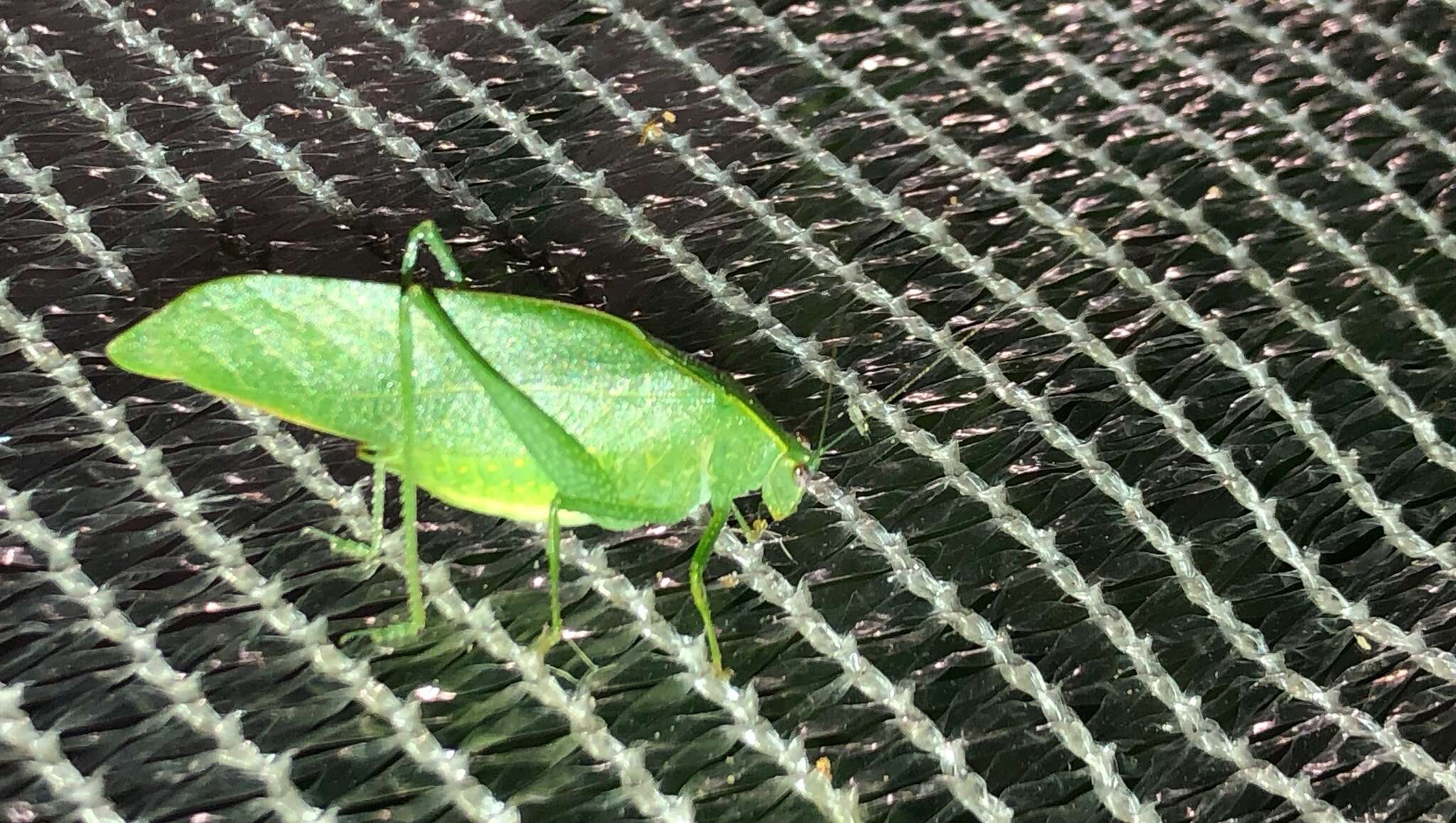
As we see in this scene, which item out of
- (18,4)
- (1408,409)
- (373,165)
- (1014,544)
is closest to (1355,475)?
(1408,409)

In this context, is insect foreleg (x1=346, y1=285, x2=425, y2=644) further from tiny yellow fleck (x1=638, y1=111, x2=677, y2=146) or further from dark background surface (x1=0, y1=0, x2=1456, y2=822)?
tiny yellow fleck (x1=638, y1=111, x2=677, y2=146)

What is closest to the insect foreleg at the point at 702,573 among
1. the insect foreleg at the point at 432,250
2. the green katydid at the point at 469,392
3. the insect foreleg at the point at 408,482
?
the green katydid at the point at 469,392

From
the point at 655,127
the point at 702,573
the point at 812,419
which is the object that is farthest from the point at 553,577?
the point at 655,127

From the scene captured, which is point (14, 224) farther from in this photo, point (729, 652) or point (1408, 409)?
point (1408, 409)

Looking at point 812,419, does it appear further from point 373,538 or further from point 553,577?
point 373,538

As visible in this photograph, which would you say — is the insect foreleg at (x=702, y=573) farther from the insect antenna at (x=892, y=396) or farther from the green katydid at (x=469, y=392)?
the insect antenna at (x=892, y=396)

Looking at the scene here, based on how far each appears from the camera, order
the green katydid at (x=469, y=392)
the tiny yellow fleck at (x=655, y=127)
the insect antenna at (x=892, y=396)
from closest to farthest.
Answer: the green katydid at (x=469, y=392) → the insect antenna at (x=892, y=396) → the tiny yellow fleck at (x=655, y=127)

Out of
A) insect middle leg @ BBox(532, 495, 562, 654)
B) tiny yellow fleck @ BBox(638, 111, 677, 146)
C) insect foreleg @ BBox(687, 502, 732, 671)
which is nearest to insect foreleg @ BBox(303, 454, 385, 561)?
insect middle leg @ BBox(532, 495, 562, 654)
